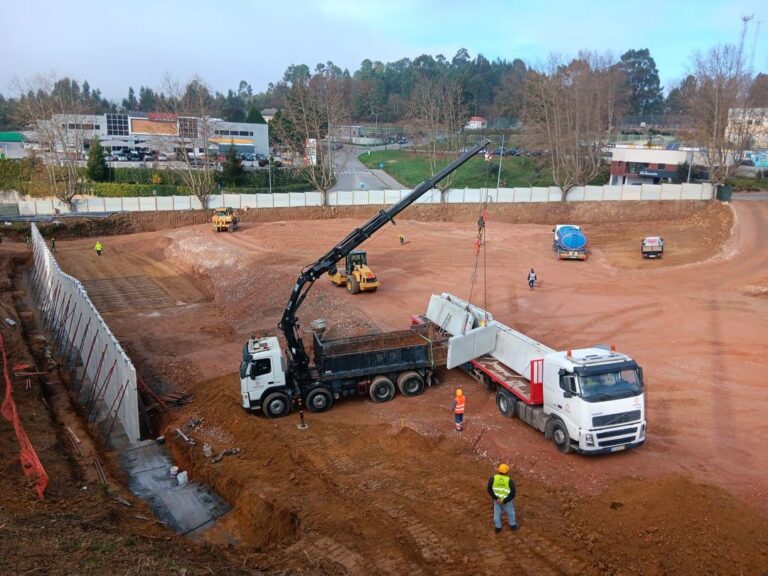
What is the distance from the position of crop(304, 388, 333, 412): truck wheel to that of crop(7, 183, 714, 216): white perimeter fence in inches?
1583

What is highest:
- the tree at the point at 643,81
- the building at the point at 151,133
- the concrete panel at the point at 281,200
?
the tree at the point at 643,81

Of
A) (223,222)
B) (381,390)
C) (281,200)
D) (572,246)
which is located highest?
(281,200)

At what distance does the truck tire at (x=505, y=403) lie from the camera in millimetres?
16500

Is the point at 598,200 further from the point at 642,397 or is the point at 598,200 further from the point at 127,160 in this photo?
the point at 127,160

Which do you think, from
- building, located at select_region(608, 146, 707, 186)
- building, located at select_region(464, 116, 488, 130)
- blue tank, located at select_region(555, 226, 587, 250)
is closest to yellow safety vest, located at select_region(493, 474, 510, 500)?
blue tank, located at select_region(555, 226, 587, 250)

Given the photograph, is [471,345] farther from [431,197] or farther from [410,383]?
[431,197]

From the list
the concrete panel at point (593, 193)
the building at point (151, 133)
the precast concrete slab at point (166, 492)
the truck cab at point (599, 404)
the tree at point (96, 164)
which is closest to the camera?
the precast concrete slab at point (166, 492)

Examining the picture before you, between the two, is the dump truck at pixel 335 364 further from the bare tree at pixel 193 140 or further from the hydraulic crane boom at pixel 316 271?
the bare tree at pixel 193 140

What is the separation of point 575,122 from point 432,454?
52.3 meters

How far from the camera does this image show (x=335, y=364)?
17.6 meters

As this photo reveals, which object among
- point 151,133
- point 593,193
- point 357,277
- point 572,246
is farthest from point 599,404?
point 151,133

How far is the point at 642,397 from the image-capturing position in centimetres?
1399

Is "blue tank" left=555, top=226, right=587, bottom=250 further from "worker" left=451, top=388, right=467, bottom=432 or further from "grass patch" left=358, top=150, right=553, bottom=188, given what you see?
"grass patch" left=358, top=150, right=553, bottom=188

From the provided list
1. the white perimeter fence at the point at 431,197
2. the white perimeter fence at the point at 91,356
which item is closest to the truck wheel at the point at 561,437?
the white perimeter fence at the point at 91,356
